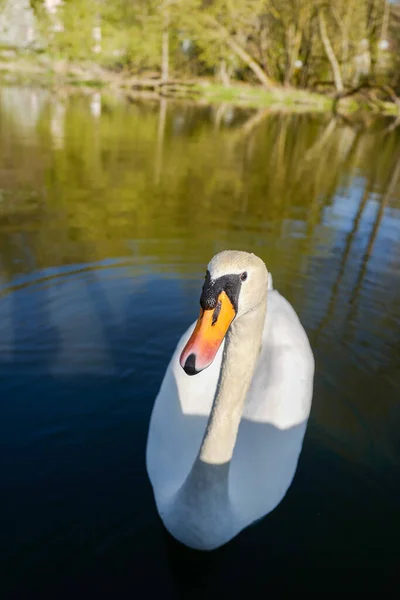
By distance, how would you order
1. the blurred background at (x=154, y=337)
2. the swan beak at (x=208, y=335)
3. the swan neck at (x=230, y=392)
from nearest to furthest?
the swan beak at (x=208, y=335) → the swan neck at (x=230, y=392) → the blurred background at (x=154, y=337)

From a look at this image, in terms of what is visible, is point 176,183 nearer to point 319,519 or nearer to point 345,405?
point 345,405

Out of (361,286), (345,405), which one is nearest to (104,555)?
(345,405)

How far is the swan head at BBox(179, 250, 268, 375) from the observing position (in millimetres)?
1747

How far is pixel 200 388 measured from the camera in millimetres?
2996

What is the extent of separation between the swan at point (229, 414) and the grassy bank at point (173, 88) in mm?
29203

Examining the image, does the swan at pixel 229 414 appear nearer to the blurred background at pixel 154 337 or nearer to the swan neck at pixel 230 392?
the swan neck at pixel 230 392

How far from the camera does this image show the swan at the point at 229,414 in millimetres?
1817

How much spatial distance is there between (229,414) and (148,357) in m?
1.93

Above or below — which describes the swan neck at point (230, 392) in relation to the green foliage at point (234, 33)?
below

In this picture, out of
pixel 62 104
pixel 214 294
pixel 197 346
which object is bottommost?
pixel 62 104

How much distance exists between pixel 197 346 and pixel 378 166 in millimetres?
13116

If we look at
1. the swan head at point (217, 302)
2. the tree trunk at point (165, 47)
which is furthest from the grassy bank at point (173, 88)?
the swan head at point (217, 302)

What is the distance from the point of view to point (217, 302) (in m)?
1.80

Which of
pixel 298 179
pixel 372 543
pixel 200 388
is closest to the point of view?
pixel 372 543
